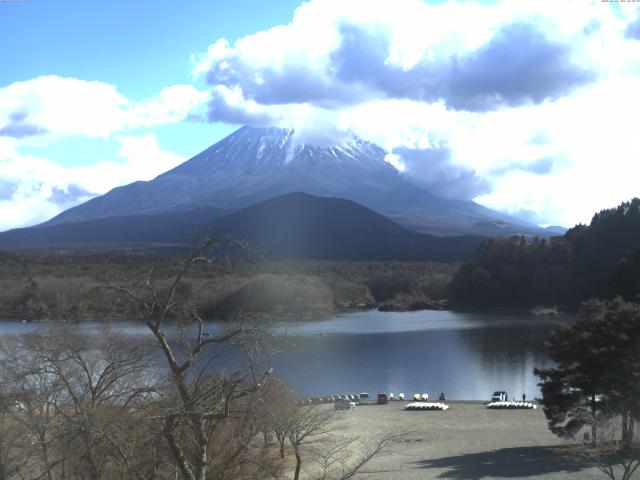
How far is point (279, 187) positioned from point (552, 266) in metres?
98.4

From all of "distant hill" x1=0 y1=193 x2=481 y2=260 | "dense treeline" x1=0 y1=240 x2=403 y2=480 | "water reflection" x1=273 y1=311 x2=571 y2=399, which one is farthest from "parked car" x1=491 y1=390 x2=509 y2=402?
"distant hill" x1=0 y1=193 x2=481 y2=260

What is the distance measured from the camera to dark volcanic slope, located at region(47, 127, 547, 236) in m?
150

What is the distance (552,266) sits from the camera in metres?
59.8

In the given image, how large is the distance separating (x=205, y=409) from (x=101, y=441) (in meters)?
0.75

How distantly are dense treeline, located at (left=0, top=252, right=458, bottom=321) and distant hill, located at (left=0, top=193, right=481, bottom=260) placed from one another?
18856mm

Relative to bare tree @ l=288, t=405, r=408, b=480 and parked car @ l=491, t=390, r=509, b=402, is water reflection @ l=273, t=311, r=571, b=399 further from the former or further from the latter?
bare tree @ l=288, t=405, r=408, b=480

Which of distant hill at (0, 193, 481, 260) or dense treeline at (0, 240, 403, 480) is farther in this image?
distant hill at (0, 193, 481, 260)

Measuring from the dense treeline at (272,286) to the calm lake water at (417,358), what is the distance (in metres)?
3.22

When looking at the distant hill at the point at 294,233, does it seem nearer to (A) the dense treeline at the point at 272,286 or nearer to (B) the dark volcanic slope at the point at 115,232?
(B) the dark volcanic slope at the point at 115,232

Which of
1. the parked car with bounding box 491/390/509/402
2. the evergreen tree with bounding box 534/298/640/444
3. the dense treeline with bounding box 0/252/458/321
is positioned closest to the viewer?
the evergreen tree with bounding box 534/298/640/444

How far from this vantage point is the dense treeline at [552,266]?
5794 cm

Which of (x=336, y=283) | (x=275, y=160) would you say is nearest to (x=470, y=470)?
(x=336, y=283)

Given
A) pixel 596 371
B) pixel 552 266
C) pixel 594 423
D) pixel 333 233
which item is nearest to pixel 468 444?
pixel 596 371

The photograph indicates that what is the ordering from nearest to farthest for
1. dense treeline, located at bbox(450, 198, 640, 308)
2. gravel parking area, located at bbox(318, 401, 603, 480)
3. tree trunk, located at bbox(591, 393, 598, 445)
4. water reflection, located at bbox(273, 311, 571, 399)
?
tree trunk, located at bbox(591, 393, 598, 445), gravel parking area, located at bbox(318, 401, 603, 480), water reflection, located at bbox(273, 311, 571, 399), dense treeline, located at bbox(450, 198, 640, 308)
